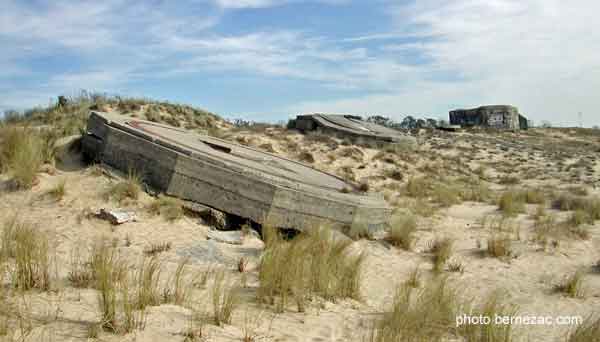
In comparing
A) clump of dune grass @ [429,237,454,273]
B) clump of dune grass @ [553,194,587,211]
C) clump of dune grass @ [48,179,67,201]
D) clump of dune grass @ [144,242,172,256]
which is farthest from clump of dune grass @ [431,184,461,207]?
clump of dune grass @ [48,179,67,201]

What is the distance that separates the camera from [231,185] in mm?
6531

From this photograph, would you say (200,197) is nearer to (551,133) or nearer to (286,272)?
(286,272)

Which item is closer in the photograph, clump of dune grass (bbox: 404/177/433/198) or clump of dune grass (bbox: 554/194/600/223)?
clump of dune grass (bbox: 554/194/600/223)

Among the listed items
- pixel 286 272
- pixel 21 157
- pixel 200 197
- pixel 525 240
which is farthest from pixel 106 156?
pixel 525 240

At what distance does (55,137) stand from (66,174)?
160 cm

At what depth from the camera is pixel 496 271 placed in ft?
20.8

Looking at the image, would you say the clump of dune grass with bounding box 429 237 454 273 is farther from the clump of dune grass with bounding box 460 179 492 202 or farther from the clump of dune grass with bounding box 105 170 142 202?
the clump of dune grass with bounding box 460 179 492 202

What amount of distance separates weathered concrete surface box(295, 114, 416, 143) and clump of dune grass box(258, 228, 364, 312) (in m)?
11.5

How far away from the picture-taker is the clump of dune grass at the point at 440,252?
6.26 m

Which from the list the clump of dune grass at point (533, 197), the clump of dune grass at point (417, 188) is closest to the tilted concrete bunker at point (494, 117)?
the clump of dune grass at point (417, 188)

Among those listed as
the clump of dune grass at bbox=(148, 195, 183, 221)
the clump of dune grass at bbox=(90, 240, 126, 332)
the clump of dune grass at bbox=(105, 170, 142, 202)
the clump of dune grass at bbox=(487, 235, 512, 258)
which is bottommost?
the clump of dune grass at bbox=(487, 235, 512, 258)

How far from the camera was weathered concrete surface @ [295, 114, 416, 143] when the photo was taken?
1677 centimetres

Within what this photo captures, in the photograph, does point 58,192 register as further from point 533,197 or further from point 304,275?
point 533,197

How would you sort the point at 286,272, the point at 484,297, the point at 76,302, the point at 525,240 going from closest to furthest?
the point at 76,302 < the point at 286,272 < the point at 484,297 < the point at 525,240
